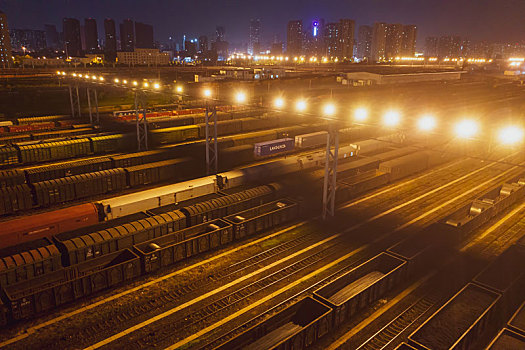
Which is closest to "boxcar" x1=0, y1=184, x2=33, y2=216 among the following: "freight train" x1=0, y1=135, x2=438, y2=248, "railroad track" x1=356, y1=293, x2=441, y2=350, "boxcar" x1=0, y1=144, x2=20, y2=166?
"freight train" x1=0, y1=135, x2=438, y2=248

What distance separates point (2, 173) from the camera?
31109mm

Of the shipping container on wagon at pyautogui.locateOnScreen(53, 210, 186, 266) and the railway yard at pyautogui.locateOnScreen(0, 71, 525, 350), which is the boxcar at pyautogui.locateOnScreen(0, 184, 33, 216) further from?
the shipping container on wagon at pyautogui.locateOnScreen(53, 210, 186, 266)

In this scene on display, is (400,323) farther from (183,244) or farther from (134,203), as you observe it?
(134,203)

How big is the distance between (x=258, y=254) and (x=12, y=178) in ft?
75.0

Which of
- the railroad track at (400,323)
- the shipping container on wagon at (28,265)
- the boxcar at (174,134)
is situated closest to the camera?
the railroad track at (400,323)

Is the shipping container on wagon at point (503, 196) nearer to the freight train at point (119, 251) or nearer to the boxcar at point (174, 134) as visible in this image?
the freight train at point (119, 251)

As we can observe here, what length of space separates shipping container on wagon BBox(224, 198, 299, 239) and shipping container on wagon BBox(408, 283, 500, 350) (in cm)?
1284

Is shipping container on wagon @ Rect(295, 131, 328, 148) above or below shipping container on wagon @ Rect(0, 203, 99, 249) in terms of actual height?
above

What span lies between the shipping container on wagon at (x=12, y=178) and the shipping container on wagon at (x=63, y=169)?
0.58 m

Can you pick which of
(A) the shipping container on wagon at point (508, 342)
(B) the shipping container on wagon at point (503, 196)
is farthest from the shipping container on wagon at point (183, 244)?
(B) the shipping container on wagon at point (503, 196)

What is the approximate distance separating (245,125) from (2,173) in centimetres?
3402

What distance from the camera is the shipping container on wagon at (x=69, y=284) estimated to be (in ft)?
53.9

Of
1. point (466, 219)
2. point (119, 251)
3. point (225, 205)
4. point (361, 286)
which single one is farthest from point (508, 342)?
point (119, 251)

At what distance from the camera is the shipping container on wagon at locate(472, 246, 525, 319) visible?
54.8 ft
